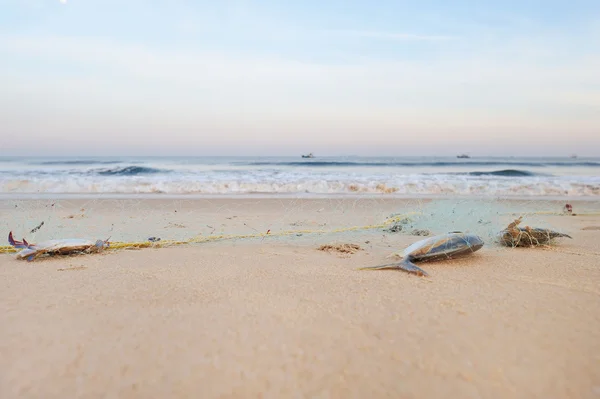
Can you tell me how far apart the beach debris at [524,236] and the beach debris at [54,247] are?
366 cm

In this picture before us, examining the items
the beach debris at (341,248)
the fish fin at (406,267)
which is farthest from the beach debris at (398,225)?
the fish fin at (406,267)

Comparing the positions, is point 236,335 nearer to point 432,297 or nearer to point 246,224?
point 432,297

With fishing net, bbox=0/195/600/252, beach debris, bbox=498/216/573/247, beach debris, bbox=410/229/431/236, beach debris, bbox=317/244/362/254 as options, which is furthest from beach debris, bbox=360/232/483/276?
beach debris, bbox=410/229/431/236

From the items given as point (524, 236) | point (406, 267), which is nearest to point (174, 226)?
point (406, 267)

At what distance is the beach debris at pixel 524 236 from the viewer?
12.2ft

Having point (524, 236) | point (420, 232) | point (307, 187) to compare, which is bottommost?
point (307, 187)

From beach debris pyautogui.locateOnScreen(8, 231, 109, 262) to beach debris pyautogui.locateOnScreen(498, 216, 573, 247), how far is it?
3662 millimetres

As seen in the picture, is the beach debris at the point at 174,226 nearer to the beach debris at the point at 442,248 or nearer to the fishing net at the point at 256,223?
the fishing net at the point at 256,223

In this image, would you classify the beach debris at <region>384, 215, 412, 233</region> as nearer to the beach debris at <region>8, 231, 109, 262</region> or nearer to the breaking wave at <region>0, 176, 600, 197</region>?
the beach debris at <region>8, 231, 109, 262</region>

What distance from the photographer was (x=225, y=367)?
161cm

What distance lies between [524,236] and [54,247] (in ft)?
13.4

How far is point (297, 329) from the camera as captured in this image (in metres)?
1.88

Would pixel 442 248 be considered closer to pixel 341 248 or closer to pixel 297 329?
pixel 341 248

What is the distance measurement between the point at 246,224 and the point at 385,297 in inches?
142
